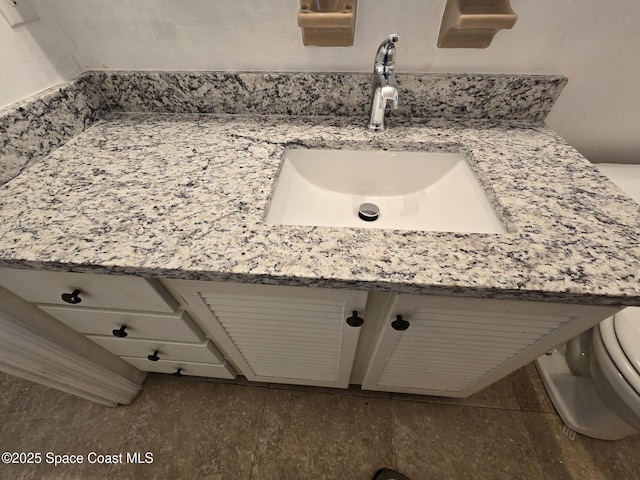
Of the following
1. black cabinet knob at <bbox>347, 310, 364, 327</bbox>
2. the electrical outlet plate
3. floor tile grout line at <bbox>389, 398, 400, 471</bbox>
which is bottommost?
floor tile grout line at <bbox>389, 398, 400, 471</bbox>

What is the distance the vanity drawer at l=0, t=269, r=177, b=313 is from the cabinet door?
0.04 meters

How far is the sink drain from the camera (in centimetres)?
68

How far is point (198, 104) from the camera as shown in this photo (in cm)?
77

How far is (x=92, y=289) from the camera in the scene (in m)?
0.55

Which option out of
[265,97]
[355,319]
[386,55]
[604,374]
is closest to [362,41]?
[386,55]

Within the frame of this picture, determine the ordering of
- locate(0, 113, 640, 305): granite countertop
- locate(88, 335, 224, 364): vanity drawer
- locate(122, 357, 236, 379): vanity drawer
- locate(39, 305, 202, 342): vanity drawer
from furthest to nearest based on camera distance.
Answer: locate(122, 357, 236, 379): vanity drawer, locate(88, 335, 224, 364): vanity drawer, locate(39, 305, 202, 342): vanity drawer, locate(0, 113, 640, 305): granite countertop

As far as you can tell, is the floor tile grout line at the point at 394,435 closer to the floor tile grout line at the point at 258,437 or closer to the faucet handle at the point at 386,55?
the floor tile grout line at the point at 258,437

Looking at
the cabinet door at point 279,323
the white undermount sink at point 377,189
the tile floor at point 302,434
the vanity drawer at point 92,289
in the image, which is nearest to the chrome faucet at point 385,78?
the white undermount sink at point 377,189

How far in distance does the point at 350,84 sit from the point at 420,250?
501 millimetres

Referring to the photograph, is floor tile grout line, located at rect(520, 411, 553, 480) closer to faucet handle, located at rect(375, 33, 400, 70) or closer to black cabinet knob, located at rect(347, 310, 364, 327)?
black cabinet knob, located at rect(347, 310, 364, 327)

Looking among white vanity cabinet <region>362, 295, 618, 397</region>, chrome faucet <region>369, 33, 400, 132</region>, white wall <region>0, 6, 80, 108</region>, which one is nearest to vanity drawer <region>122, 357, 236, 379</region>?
white vanity cabinet <region>362, 295, 618, 397</region>

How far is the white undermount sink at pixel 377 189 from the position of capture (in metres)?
0.64

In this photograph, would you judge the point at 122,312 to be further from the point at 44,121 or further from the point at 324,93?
the point at 324,93

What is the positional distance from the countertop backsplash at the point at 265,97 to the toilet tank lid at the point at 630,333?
21.9 inches
